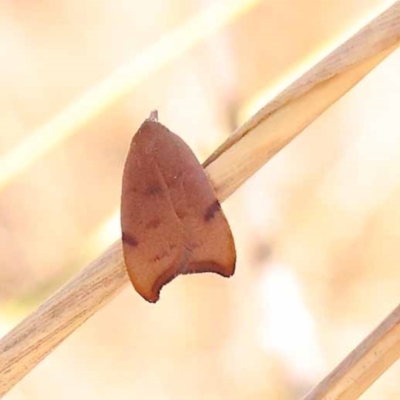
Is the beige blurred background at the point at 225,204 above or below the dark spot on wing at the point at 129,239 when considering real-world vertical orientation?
below

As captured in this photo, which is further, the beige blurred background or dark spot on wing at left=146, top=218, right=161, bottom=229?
the beige blurred background

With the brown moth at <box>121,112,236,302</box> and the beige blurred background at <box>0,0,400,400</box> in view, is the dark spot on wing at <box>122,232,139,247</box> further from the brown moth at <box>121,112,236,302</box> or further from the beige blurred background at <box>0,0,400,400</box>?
the beige blurred background at <box>0,0,400,400</box>

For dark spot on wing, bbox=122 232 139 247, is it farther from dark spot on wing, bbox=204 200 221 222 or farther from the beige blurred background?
the beige blurred background

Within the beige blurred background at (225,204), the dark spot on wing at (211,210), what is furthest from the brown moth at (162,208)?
the beige blurred background at (225,204)

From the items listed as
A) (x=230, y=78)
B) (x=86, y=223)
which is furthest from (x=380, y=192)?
(x=86, y=223)

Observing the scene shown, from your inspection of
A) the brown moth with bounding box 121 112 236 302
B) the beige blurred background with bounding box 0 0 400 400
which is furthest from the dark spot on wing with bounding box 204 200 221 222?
the beige blurred background with bounding box 0 0 400 400

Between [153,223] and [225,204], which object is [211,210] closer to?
[153,223]

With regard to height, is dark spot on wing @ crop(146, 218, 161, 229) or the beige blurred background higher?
dark spot on wing @ crop(146, 218, 161, 229)

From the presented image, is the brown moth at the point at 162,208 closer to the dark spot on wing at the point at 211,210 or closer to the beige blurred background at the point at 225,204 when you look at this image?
the dark spot on wing at the point at 211,210
